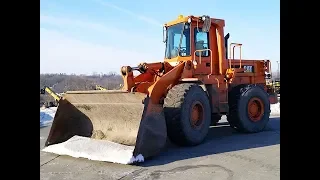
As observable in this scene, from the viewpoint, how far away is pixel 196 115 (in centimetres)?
712

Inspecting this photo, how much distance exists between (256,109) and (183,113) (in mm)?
3089

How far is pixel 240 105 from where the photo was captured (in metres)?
8.23

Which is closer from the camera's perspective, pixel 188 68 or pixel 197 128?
pixel 197 128

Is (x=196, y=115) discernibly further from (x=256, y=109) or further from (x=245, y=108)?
(x=256, y=109)

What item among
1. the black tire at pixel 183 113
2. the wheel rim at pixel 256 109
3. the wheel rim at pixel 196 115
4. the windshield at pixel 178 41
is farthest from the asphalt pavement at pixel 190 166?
the windshield at pixel 178 41

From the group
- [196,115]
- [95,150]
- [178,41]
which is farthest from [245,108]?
[95,150]

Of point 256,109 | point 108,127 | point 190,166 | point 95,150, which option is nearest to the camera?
point 190,166

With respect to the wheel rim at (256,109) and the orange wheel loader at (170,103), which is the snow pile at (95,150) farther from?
the wheel rim at (256,109)

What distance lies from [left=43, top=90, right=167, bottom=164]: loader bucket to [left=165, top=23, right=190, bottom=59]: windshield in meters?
2.47

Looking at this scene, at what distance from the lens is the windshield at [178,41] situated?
7.99 m

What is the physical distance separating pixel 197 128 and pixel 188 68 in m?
1.36

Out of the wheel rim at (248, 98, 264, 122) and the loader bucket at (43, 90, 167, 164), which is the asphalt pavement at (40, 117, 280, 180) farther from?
the wheel rim at (248, 98, 264, 122)
